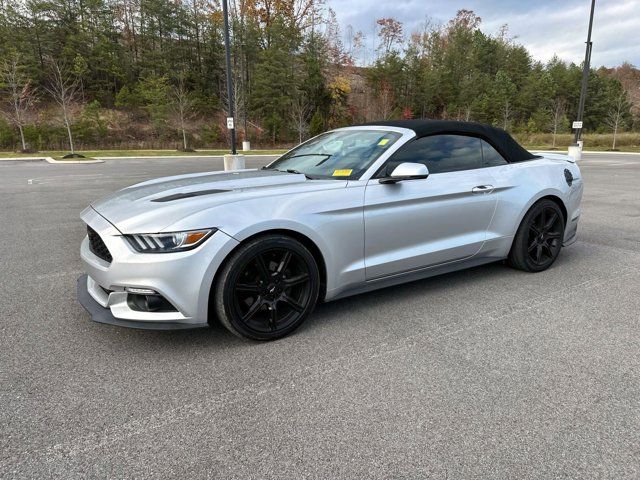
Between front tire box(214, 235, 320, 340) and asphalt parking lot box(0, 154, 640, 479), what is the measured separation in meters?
0.14

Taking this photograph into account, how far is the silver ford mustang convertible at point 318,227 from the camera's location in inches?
104

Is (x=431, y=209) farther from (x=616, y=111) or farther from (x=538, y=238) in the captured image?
(x=616, y=111)

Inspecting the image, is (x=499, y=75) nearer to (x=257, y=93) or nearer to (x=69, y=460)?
(x=257, y=93)

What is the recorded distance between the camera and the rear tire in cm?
421

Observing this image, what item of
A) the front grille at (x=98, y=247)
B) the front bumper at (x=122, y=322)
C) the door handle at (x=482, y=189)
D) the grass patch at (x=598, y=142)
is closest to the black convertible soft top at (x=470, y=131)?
the door handle at (x=482, y=189)

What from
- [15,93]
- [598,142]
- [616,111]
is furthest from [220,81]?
[616,111]

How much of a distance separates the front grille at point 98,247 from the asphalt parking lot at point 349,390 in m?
0.58

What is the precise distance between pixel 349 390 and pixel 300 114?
41319 millimetres

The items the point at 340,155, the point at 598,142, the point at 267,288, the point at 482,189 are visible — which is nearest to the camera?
the point at 267,288

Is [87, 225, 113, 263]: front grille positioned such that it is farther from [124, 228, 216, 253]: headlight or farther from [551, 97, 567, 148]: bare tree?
[551, 97, 567, 148]: bare tree

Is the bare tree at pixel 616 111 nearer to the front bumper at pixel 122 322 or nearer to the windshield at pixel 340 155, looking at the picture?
the windshield at pixel 340 155

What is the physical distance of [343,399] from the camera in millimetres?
2320

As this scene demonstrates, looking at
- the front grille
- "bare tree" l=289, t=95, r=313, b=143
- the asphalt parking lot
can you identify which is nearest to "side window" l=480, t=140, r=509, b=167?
the asphalt parking lot

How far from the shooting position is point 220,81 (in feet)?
178
